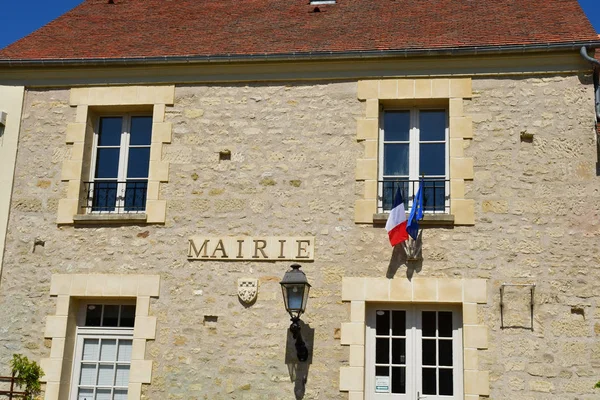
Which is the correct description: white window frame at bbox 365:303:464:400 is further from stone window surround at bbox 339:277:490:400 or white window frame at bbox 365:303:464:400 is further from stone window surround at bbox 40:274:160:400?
stone window surround at bbox 40:274:160:400

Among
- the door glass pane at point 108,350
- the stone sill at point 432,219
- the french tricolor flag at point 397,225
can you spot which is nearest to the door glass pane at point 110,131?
the door glass pane at point 108,350

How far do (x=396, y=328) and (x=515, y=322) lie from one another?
119 centimetres

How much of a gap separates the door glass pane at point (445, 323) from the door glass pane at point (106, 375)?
3.53m

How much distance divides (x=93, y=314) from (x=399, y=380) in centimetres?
343

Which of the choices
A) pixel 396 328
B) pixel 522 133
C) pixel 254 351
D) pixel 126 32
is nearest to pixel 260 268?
pixel 254 351

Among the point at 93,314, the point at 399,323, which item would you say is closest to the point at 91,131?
the point at 93,314

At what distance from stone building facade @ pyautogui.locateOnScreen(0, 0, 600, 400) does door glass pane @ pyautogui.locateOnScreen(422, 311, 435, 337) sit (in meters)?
0.05

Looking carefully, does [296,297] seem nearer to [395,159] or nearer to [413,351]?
[413,351]

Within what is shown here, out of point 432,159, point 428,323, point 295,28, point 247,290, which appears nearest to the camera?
point 428,323

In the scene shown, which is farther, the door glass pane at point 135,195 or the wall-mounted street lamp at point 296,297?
the door glass pane at point 135,195

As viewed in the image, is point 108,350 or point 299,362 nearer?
point 299,362

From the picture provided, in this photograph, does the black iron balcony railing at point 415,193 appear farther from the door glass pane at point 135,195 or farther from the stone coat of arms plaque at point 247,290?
the door glass pane at point 135,195

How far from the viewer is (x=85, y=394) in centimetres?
864

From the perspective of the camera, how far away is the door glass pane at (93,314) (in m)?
8.84
